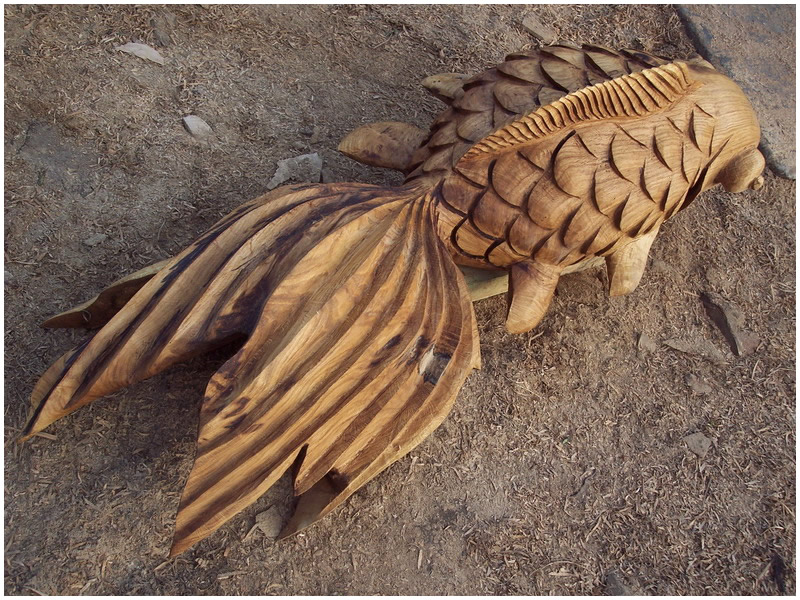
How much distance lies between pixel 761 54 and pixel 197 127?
3.08m

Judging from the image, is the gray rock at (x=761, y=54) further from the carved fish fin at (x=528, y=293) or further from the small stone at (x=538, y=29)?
the carved fish fin at (x=528, y=293)

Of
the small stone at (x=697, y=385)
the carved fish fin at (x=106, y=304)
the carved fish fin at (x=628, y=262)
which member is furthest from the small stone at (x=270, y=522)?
the small stone at (x=697, y=385)

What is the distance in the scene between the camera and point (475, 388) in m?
2.69

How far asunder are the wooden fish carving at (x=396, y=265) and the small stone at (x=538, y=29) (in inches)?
52.2

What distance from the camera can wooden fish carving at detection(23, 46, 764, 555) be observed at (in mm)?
1891

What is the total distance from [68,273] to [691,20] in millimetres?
3518

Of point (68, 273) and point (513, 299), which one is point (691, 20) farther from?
point (68, 273)

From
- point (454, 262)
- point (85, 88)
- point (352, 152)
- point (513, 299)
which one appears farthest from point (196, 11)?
point (513, 299)

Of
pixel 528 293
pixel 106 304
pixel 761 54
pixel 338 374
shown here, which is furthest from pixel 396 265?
pixel 761 54

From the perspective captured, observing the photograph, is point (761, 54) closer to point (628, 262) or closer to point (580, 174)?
point (628, 262)

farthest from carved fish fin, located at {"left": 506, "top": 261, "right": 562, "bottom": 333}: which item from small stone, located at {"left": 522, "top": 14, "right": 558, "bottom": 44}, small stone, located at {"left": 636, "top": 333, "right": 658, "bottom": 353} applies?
small stone, located at {"left": 522, "top": 14, "right": 558, "bottom": 44}

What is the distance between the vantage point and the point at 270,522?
7.47 feet

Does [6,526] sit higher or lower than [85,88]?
lower

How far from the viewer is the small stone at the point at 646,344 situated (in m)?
2.93
